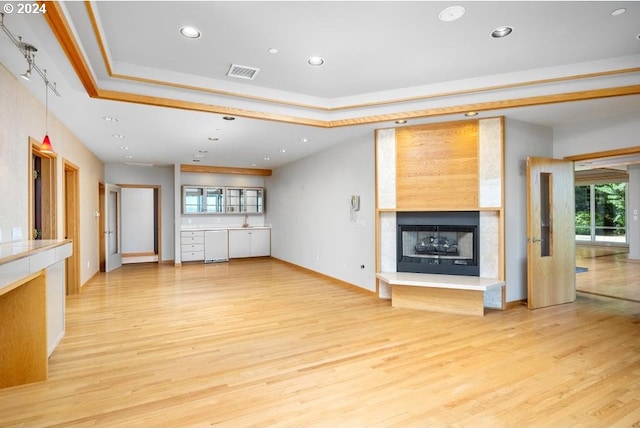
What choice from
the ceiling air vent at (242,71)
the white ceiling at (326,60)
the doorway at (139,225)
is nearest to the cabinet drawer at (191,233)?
the doorway at (139,225)

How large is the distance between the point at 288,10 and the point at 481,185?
3417mm

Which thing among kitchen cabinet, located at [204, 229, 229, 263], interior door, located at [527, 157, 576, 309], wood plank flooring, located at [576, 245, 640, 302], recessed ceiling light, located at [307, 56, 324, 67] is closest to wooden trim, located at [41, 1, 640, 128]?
recessed ceiling light, located at [307, 56, 324, 67]

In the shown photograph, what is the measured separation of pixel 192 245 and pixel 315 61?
681 centimetres

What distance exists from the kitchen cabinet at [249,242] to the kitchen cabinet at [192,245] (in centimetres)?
80

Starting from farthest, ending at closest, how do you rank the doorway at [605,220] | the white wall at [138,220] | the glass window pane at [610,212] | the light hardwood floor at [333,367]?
the glass window pane at [610,212], the white wall at [138,220], the doorway at [605,220], the light hardwood floor at [333,367]

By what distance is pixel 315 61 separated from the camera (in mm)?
3426

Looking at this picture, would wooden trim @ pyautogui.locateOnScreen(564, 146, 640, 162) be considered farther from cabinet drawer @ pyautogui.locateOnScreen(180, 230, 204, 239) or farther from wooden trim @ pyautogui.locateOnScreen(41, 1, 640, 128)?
cabinet drawer @ pyautogui.locateOnScreen(180, 230, 204, 239)

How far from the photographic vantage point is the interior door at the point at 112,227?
7.74 meters

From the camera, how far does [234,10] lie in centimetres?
255

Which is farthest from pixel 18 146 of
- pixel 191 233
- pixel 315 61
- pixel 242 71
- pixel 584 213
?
pixel 584 213

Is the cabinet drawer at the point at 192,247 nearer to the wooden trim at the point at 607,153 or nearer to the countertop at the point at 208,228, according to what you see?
the countertop at the point at 208,228

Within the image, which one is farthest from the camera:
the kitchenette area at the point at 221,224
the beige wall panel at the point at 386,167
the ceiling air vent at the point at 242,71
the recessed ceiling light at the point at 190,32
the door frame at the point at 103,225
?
the kitchenette area at the point at 221,224

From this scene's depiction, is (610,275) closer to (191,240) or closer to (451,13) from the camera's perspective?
(451,13)

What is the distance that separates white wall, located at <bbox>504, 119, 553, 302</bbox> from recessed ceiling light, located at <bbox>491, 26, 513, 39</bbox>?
6.34 feet
